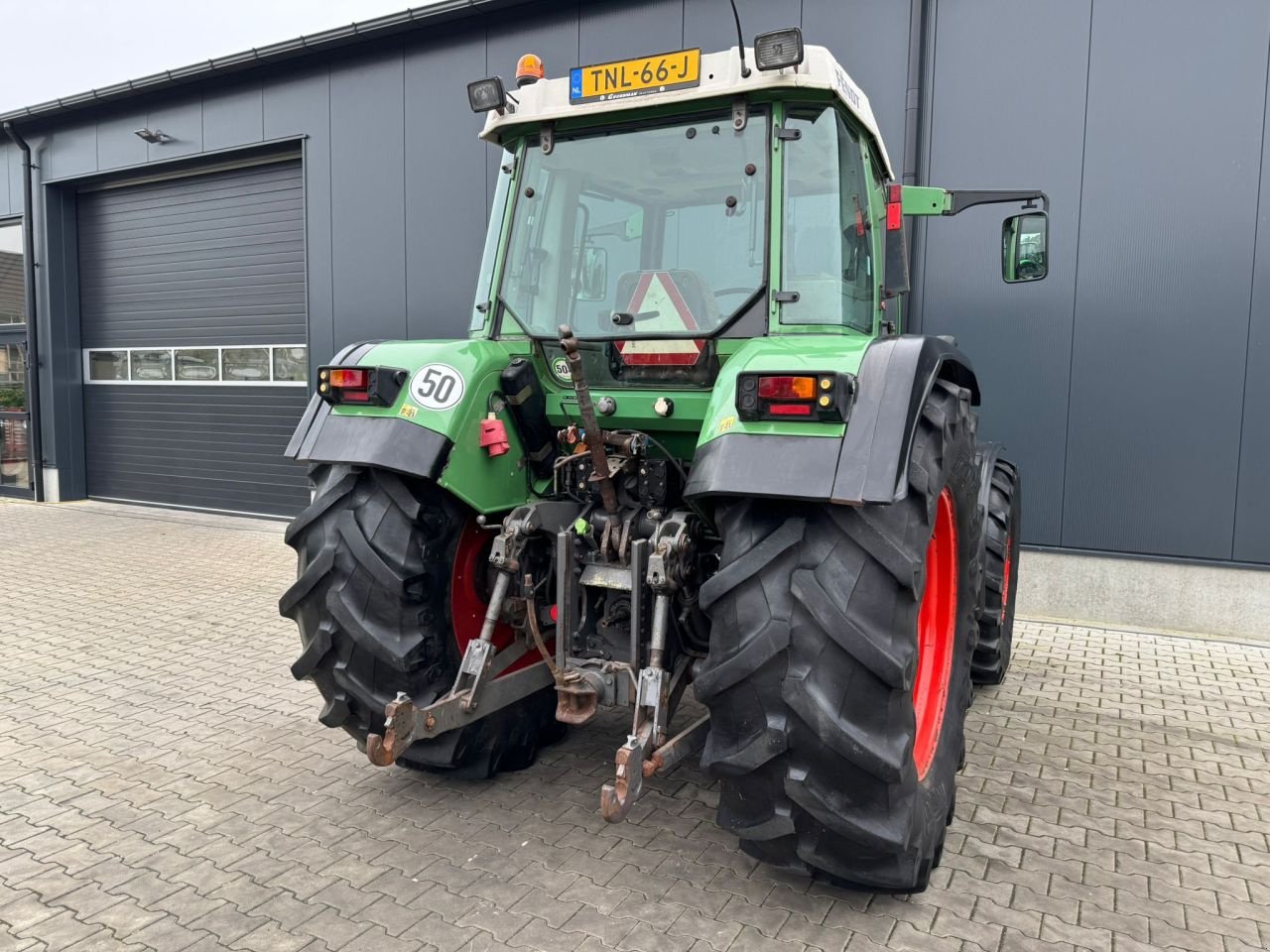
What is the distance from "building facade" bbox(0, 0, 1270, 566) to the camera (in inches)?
233

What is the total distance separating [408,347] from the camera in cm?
326

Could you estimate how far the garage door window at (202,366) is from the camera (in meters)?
9.80

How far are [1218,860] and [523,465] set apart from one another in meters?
2.73

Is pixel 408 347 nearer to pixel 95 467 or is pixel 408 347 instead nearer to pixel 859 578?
pixel 859 578

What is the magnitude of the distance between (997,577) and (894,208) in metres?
1.91

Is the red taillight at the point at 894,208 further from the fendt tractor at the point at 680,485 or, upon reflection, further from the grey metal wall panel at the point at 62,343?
the grey metal wall panel at the point at 62,343

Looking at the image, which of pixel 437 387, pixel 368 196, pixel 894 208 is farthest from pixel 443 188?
pixel 437 387

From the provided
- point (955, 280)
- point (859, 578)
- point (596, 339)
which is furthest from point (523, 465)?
point (955, 280)

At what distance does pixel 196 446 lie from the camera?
1072cm

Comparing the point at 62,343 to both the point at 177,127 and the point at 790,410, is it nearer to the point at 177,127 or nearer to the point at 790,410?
the point at 177,127

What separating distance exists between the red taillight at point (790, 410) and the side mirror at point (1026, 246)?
6.92ft

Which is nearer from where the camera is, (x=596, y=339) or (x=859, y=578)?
(x=859, y=578)

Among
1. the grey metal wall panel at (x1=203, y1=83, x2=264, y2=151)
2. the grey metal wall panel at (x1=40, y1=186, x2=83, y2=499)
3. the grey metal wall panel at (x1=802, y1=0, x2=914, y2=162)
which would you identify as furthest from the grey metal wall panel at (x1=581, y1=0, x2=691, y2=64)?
the grey metal wall panel at (x1=40, y1=186, x2=83, y2=499)

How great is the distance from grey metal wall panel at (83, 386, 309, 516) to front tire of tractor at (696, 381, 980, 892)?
27.1ft
